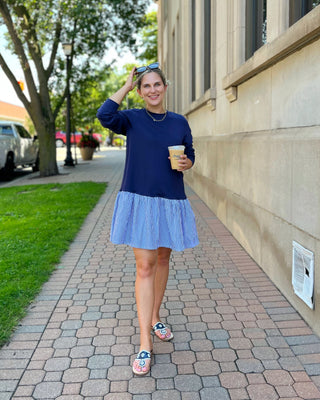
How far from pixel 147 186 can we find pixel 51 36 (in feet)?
52.1

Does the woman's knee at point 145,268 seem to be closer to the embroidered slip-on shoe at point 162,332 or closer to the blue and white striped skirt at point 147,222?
the blue and white striped skirt at point 147,222

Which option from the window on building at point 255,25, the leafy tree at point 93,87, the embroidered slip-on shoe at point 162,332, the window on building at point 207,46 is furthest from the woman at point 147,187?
the leafy tree at point 93,87

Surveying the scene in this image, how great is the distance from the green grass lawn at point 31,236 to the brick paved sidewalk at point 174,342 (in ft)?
0.48

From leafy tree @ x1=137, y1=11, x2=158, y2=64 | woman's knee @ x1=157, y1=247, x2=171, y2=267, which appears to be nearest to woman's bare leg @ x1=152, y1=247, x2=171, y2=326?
woman's knee @ x1=157, y1=247, x2=171, y2=267

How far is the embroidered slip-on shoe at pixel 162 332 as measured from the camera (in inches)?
136

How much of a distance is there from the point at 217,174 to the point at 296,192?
4.13 metres

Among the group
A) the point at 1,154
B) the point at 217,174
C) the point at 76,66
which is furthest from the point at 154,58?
the point at 217,174

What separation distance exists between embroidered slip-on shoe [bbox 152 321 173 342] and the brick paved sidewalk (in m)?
0.07

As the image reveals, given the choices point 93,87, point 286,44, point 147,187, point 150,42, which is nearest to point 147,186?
point 147,187

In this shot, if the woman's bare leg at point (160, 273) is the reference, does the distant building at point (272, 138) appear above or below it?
above

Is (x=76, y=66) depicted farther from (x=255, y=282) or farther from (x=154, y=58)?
(x=154, y=58)

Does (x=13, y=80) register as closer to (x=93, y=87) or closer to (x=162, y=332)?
(x=93, y=87)

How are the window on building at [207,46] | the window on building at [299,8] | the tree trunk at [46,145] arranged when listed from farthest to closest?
the tree trunk at [46,145]
the window on building at [207,46]
the window on building at [299,8]

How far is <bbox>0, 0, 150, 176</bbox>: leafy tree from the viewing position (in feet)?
51.5
